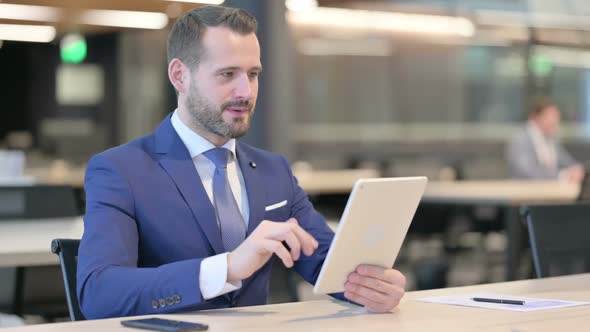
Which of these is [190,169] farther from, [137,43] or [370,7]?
[370,7]

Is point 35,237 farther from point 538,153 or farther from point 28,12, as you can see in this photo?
point 538,153

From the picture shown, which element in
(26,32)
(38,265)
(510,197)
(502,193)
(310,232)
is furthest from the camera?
(502,193)

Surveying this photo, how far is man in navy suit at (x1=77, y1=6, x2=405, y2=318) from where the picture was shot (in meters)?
2.34

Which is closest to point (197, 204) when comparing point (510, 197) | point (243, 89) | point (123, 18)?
point (243, 89)

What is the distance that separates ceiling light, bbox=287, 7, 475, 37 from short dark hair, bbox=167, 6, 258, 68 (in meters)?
9.10

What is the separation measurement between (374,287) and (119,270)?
0.57 m

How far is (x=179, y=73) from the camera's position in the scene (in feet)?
8.96

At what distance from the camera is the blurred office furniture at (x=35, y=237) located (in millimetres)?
3609

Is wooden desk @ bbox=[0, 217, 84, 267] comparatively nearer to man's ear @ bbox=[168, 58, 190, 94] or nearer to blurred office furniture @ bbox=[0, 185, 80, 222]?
blurred office furniture @ bbox=[0, 185, 80, 222]

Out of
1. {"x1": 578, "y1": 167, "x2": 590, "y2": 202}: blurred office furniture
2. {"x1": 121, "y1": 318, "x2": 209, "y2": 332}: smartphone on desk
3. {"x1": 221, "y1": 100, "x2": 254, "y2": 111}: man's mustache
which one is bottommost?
{"x1": 578, "y1": 167, "x2": 590, "y2": 202}: blurred office furniture

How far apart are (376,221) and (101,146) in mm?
7341

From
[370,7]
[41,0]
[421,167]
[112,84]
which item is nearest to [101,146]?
[112,84]

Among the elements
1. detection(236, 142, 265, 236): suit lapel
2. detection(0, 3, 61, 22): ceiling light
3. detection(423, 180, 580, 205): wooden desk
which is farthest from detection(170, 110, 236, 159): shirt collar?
detection(423, 180, 580, 205): wooden desk

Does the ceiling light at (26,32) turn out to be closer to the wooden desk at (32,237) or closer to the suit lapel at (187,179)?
the wooden desk at (32,237)
